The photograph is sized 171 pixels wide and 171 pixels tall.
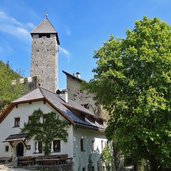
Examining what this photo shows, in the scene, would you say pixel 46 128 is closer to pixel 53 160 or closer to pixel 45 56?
pixel 53 160

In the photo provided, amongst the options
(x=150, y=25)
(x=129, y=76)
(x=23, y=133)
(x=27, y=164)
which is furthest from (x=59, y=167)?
(x=150, y=25)

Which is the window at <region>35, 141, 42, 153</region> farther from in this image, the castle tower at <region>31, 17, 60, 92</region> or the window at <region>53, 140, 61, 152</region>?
the castle tower at <region>31, 17, 60, 92</region>

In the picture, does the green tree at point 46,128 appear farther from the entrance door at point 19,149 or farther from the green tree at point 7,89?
the green tree at point 7,89

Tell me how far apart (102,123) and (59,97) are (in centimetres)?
743

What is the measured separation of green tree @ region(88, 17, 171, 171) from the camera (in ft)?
81.2

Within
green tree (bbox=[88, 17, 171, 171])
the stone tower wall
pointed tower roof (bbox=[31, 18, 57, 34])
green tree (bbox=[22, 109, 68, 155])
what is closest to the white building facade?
green tree (bbox=[22, 109, 68, 155])

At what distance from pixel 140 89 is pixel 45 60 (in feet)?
135

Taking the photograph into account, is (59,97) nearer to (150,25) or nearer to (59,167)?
(59,167)

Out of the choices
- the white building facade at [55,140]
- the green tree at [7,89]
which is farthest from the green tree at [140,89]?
the green tree at [7,89]

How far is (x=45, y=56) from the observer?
65.6 m

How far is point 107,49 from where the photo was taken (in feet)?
94.9

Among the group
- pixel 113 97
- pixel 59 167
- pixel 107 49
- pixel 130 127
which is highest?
pixel 107 49

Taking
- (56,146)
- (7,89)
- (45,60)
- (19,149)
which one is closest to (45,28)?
(45,60)

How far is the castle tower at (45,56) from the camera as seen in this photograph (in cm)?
6456
